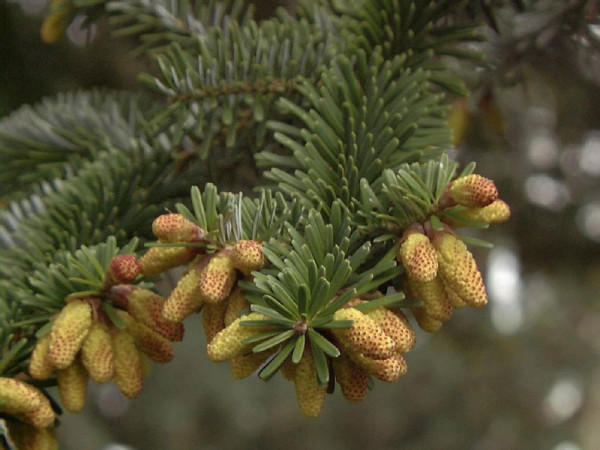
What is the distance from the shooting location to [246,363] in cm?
48

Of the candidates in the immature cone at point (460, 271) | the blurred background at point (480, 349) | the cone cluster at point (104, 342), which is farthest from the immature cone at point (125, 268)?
the blurred background at point (480, 349)

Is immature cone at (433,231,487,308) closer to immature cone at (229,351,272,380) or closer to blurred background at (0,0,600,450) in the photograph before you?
immature cone at (229,351,272,380)

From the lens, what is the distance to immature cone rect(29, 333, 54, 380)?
1.72 ft

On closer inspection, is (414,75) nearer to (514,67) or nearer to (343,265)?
(343,265)

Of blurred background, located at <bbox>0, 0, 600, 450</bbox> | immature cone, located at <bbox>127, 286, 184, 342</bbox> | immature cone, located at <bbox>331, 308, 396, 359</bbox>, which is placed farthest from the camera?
blurred background, located at <bbox>0, 0, 600, 450</bbox>

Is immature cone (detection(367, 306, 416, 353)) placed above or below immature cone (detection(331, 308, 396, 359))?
below

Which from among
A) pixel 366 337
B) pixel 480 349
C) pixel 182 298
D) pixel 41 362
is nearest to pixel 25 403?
pixel 41 362

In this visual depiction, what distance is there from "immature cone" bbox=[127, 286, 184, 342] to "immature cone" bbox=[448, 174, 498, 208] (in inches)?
8.8

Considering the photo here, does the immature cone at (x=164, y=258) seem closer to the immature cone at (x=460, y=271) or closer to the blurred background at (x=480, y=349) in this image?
the immature cone at (x=460, y=271)

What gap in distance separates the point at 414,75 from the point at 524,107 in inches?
46.2

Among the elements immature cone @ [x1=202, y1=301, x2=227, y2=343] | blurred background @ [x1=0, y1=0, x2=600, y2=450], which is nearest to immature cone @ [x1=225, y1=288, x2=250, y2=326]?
immature cone @ [x1=202, y1=301, x2=227, y2=343]

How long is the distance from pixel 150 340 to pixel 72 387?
0.07m

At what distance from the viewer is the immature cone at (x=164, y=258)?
0.51 m

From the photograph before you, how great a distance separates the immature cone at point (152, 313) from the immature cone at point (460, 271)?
197 millimetres
